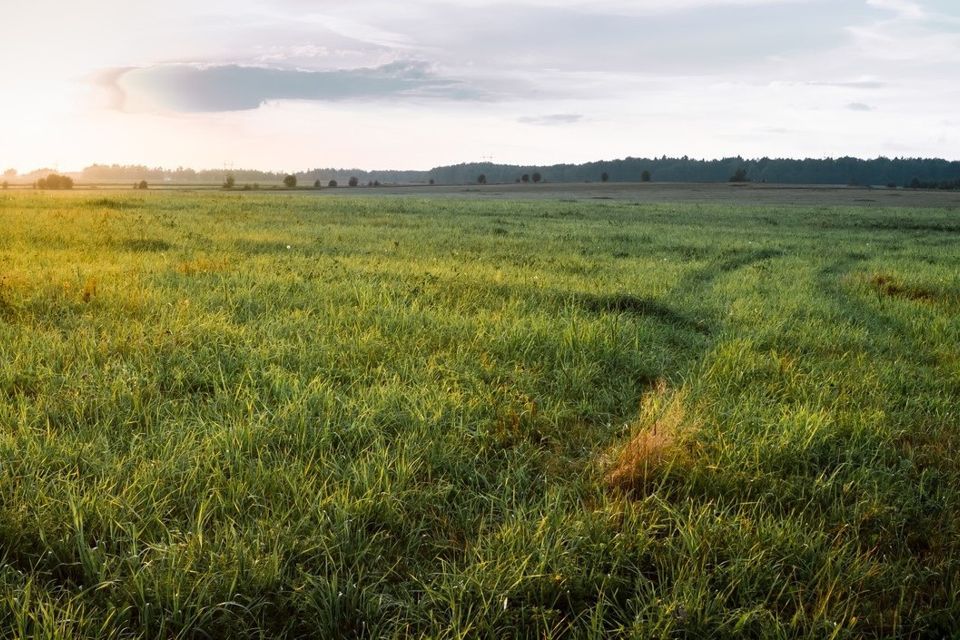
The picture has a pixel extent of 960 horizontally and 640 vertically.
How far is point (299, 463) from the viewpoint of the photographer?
3.56 metres

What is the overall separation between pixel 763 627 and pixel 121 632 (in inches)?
100

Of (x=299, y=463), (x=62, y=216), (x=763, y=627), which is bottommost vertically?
(x=763, y=627)

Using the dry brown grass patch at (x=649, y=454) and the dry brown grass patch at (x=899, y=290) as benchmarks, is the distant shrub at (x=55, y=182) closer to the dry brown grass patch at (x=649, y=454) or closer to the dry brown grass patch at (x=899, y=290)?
the dry brown grass patch at (x=899, y=290)

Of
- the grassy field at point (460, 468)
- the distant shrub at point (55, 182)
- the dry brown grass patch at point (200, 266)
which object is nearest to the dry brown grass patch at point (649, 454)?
the grassy field at point (460, 468)

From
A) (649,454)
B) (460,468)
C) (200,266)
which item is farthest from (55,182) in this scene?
(649,454)

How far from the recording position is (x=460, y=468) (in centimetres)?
376

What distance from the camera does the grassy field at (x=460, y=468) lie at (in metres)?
2.61

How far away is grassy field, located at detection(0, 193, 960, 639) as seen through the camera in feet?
8.55

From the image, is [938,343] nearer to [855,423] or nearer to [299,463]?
[855,423]

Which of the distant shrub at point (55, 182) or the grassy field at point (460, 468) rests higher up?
the distant shrub at point (55, 182)

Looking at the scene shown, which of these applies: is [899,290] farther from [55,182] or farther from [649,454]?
[55,182]

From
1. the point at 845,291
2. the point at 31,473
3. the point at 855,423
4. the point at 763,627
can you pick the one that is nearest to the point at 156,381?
the point at 31,473

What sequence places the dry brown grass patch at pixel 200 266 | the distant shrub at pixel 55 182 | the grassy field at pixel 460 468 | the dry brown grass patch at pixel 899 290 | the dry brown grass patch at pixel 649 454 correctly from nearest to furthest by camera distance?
1. the grassy field at pixel 460 468
2. the dry brown grass patch at pixel 649 454
3. the dry brown grass patch at pixel 200 266
4. the dry brown grass patch at pixel 899 290
5. the distant shrub at pixel 55 182

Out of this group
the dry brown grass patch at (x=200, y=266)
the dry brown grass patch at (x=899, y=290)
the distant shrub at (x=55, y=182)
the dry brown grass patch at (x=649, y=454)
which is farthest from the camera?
the distant shrub at (x=55, y=182)
